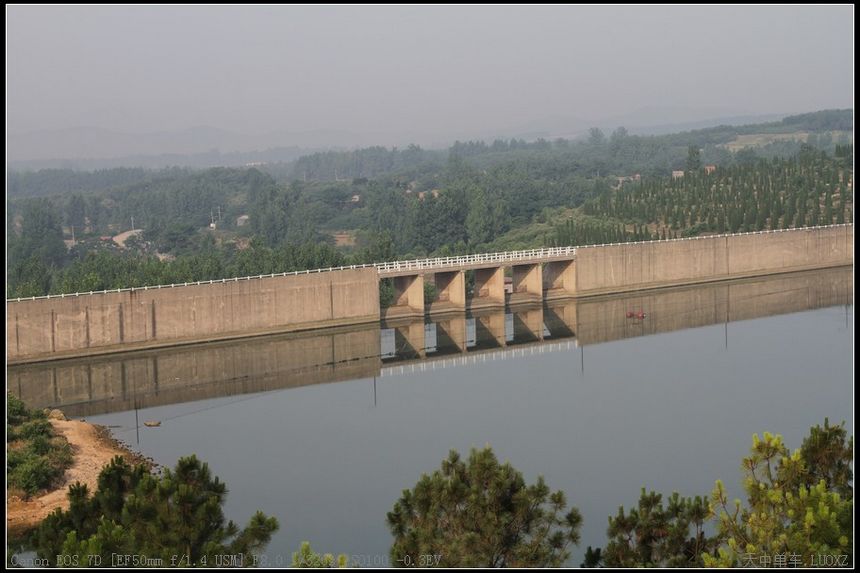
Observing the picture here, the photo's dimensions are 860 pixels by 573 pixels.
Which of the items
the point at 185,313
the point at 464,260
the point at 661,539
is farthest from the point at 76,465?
the point at 464,260

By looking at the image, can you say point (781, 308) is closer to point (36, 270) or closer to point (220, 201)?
point (36, 270)

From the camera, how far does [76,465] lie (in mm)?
26062

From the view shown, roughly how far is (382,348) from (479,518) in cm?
2622

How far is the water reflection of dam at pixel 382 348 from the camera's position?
1363 inches

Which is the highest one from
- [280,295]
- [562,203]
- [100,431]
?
[562,203]

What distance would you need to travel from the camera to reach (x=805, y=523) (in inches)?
492

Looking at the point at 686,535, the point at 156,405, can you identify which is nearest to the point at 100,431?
the point at 156,405

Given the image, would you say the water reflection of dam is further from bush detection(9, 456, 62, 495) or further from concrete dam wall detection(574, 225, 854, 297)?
bush detection(9, 456, 62, 495)

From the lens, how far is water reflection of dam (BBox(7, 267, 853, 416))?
1363 inches

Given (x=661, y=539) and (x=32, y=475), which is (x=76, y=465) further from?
(x=661, y=539)

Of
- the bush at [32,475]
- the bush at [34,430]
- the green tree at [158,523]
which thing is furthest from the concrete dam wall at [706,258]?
the green tree at [158,523]

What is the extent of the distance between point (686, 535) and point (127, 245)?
74.8 meters

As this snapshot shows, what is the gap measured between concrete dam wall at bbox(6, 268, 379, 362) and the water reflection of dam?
1.64 feet

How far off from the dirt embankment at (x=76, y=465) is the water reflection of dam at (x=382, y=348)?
9.09 feet
